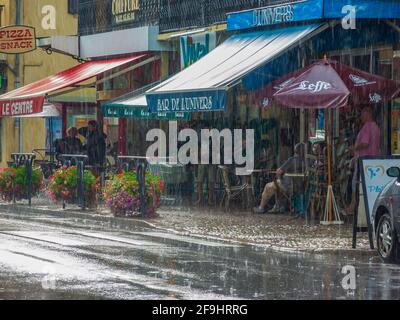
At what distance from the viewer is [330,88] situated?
67.1 ft

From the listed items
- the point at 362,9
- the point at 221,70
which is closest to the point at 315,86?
the point at 362,9

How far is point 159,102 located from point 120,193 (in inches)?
105

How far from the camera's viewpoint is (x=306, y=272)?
46.7 ft

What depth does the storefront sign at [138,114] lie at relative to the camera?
26355 millimetres

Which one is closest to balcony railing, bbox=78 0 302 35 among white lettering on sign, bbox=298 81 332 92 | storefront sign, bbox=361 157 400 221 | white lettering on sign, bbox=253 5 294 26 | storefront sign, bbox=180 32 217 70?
storefront sign, bbox=180 32 217 70

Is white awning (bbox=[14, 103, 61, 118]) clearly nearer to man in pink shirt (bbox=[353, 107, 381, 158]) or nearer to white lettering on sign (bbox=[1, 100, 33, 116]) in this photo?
white lettering on sign (bbox=[1, 100, 33, 116])

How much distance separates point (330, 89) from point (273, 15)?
15.4ft

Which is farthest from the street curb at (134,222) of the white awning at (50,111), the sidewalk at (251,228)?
the white awning at (50,111)

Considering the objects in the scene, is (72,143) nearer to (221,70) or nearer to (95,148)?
(95,148)

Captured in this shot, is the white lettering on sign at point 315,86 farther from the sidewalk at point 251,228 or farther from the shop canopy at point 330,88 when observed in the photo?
the sidewalk at point 251,228

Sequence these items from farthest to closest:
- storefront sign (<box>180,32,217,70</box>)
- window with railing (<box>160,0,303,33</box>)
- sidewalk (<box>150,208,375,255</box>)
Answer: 1. storefront sign (<box>180,32,217,70</box>)
2. window with railing (<box>160,0,303,33</box>)
3. sidewalk (<box>150,208,375,255</box>)

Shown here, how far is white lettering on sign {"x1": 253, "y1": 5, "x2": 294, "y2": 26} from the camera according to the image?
78.7 ft
